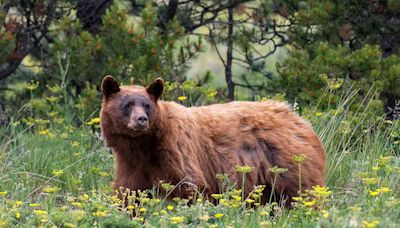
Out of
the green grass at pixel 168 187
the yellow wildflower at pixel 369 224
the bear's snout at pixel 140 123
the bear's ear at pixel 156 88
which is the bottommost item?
the green grass at pixel 168 187

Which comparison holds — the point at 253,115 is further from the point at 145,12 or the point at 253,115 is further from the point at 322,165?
the point at 145,12

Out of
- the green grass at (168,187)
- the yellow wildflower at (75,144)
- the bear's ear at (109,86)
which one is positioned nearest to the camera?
the green grass at (168,187)

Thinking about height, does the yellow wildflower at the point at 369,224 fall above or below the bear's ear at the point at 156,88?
below

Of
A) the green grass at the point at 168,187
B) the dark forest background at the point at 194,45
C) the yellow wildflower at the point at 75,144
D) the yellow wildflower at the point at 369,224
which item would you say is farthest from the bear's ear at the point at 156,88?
the yellow wildflower at the point at 369,224

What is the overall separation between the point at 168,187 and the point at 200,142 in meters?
1.22

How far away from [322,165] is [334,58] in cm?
218

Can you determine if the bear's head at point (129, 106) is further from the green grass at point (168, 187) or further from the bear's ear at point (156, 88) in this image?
the green grass at point (168, 187)

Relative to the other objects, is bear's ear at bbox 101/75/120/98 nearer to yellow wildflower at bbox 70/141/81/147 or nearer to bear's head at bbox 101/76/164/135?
bear's head at bbox 101/76/164/135

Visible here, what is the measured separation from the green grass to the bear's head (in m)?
0.54

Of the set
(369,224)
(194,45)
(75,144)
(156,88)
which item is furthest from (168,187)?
(194,45)

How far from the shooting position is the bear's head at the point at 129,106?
24.1 feet

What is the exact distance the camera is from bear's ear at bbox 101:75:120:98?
7.60m

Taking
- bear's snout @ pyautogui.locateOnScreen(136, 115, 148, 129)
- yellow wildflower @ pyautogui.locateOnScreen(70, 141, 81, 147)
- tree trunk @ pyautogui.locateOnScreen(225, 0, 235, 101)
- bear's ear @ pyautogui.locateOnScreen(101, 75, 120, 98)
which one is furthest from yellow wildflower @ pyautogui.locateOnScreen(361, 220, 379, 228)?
tree trunk @ pyautogui.locateOnScreen(225, 0, 235, 101)

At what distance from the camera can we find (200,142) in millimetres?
7727
